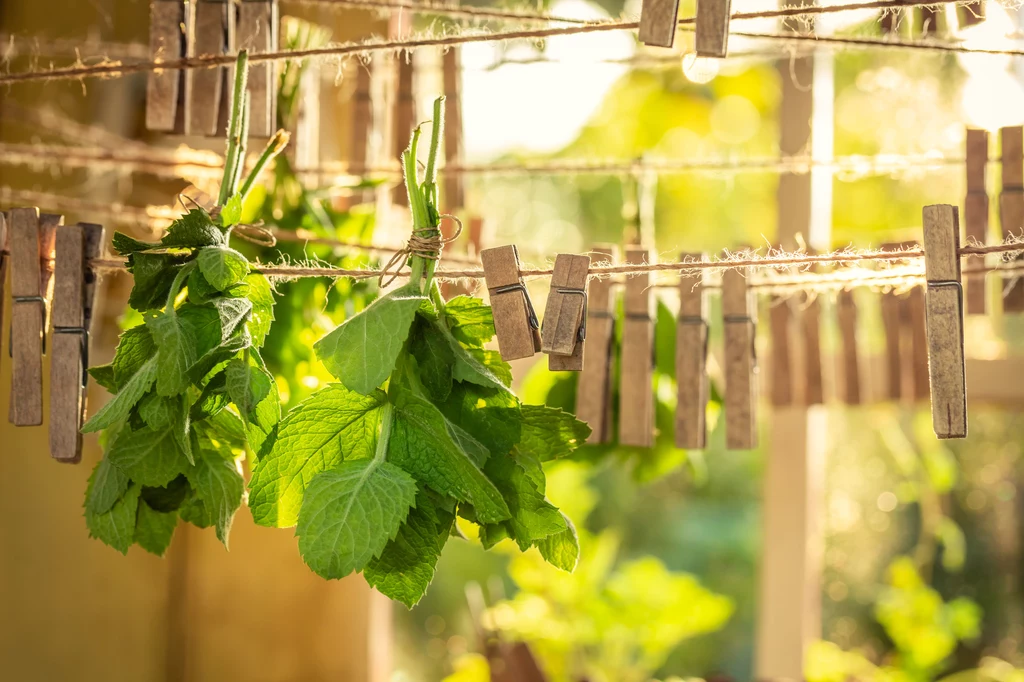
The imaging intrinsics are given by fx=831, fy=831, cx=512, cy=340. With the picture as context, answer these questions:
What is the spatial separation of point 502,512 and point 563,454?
104mm

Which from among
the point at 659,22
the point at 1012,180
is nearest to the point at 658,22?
the point at 659,22

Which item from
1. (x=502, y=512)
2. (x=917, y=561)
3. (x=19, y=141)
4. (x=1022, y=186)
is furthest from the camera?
(x=917, y=561)

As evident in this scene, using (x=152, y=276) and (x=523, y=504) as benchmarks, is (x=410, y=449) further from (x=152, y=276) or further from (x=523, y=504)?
(x=152, y=276)

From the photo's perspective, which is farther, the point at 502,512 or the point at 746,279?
the point at 746,279

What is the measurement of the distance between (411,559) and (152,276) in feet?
0.84

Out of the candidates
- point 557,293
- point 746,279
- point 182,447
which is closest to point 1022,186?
point 746,279

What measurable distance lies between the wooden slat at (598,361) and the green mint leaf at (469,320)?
25cm

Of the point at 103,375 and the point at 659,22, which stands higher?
the point at 659,22

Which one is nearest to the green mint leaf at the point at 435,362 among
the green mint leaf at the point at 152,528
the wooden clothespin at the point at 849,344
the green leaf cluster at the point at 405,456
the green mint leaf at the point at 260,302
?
the green leaf cluster at the point at 405,456

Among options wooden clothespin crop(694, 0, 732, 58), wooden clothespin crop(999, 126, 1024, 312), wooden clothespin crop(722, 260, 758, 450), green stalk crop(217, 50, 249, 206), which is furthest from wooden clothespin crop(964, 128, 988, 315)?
green stalk crop(217, 50, 249, 206)

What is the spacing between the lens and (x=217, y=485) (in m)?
0.54

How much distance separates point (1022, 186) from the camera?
794 mm

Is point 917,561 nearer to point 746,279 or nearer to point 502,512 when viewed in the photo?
point 746,279

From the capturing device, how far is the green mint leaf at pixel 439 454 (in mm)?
455
